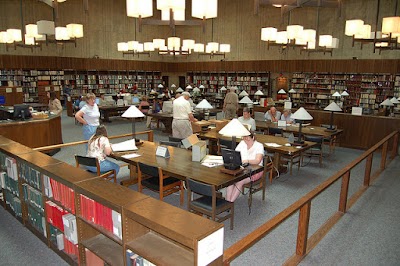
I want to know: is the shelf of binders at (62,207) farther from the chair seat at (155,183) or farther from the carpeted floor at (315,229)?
the chair seat at (155,183)

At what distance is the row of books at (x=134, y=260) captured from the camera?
2.44 metres

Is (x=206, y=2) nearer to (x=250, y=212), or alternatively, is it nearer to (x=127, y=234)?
(x=250, y=212)

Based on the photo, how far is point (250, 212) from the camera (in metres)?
4.80

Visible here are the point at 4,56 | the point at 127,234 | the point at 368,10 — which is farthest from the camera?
the point at 4,56

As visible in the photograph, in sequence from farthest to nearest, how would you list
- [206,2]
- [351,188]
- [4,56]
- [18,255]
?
[4,56] → [351,188] → [206,2] → [18,255]

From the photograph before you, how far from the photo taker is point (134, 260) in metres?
2.51

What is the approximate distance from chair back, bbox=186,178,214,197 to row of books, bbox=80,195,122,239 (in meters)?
1.32

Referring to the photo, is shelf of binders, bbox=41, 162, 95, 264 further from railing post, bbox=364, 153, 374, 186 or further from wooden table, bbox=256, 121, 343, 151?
wooden table, bbox=256, 121, 343, 151

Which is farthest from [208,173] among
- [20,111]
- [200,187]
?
[20,111]

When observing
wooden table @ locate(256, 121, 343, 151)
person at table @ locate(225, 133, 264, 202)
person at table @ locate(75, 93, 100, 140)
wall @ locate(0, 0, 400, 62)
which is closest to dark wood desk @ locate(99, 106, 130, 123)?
wall @ locate(0, 0, 400, 62)

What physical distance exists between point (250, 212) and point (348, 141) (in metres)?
5.64

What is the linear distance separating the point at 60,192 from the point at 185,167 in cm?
177

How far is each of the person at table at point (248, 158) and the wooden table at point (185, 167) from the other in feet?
0.63

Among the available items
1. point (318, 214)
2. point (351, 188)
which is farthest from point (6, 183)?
point (351, 188)
